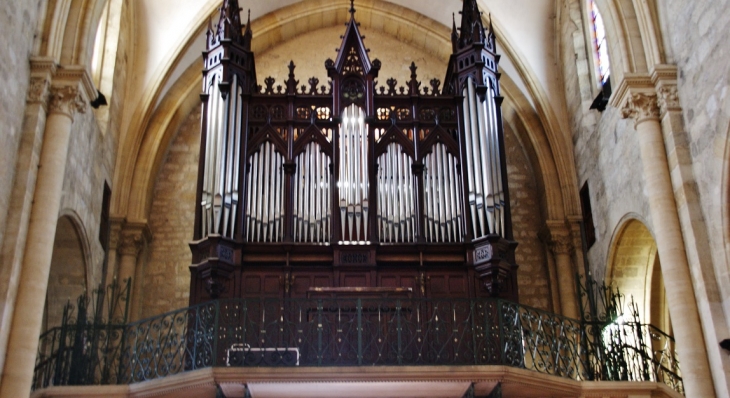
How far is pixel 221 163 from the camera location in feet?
44.6

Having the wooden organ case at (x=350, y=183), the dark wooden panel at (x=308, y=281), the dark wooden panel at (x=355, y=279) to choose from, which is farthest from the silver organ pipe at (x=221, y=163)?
the dark wooden panel at (x=355, y=279)

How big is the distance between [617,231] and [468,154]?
8.66 feet

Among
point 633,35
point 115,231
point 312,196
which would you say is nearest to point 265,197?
point 312,196

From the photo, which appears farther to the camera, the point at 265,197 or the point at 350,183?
the point at 350,183

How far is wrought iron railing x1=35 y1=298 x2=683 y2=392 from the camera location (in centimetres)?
1152

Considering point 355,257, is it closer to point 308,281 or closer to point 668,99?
point 308,281

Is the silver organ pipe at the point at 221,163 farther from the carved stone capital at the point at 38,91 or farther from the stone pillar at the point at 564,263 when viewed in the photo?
the stone pillar at the point at 564,263

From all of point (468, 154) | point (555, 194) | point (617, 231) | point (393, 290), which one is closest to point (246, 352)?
point (393, 290)

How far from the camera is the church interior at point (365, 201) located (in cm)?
1096

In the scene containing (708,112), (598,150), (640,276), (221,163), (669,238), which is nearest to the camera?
(708,112)

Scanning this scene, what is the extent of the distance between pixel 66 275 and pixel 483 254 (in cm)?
651

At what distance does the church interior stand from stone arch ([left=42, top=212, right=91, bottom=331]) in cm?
3

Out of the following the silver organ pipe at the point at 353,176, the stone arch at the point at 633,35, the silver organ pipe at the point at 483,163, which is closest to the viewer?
the stone arch at the point at 633,35

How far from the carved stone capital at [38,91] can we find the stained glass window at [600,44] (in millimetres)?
8868
